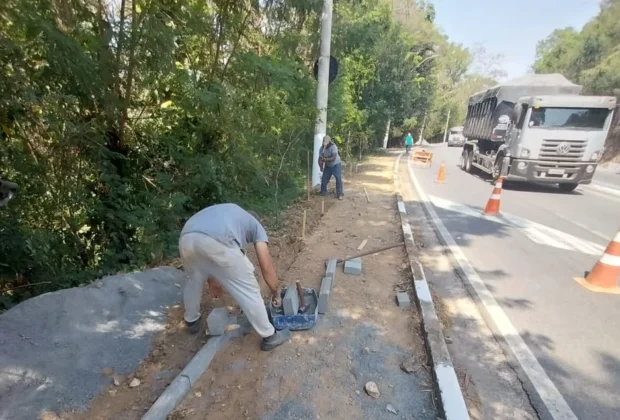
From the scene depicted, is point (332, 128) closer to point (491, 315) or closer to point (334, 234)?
point (334, 234)

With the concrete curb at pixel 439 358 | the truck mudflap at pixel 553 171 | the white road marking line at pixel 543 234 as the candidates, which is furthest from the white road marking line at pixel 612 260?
the truck mudflap at pixel 553 171

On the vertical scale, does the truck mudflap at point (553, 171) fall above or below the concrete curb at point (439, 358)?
above

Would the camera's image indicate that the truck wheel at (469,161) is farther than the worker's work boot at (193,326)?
Yes

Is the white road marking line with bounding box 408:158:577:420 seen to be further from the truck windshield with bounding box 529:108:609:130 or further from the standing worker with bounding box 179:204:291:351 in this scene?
the truck windshield with bounding box 529:108:609:130

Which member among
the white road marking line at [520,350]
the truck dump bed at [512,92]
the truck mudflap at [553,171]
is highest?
the truck dump bed at [512,92]

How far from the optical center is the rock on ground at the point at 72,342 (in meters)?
2.29

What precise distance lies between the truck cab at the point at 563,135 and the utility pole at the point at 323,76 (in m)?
5.80

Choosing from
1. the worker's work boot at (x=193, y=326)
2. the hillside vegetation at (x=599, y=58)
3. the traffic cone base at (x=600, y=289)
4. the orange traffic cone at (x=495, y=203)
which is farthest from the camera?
the hillside vegetation at (x=599, y=58)

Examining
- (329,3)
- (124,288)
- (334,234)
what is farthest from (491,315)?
(329,3)

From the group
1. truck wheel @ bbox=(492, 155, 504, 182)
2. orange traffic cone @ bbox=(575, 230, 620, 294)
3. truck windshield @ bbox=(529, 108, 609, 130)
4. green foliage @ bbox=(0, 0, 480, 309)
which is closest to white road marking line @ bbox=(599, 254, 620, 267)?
orange traffic cone @ bbox=(575, 230, 620, 294)

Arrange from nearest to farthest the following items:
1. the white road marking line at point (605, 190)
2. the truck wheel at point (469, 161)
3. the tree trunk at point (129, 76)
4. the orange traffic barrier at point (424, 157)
Answer: the tree trunk at point (129, 76)
the white road marking line at point (605, 190)
the truck wheel at point (469, 161)
the orange traffic barrier at point (424, 157)

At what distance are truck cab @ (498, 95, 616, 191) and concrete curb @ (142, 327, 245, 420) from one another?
10186 millimetres

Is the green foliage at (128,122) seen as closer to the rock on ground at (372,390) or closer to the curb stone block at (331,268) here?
the curb stone block at (331,268)

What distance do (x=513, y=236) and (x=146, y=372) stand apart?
5.85 meters
